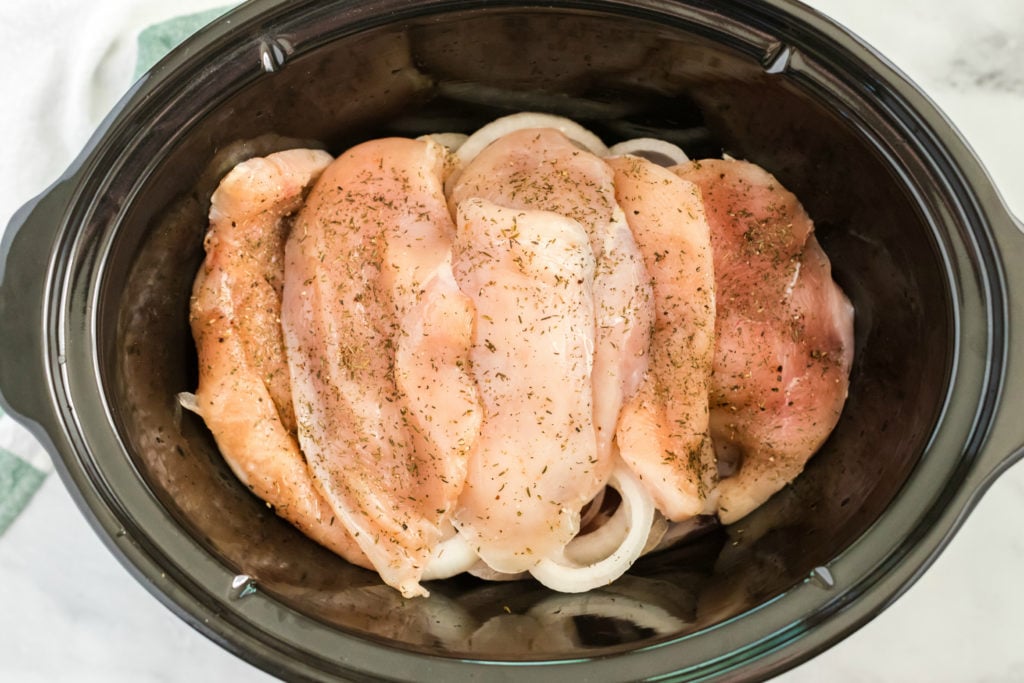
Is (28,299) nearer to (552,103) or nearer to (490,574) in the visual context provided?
(490,574)

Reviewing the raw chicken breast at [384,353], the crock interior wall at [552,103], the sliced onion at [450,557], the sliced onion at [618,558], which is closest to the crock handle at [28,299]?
the crock interior wall at [552,103]

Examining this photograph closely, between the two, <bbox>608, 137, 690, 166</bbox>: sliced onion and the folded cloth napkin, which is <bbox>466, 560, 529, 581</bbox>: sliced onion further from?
the folded cloth napkin

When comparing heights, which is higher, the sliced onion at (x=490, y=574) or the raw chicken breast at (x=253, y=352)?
the raw chicken breast at (x=253, y=352)

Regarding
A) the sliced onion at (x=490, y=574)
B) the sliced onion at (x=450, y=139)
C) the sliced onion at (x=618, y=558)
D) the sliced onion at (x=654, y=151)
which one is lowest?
the sliced onion at (x=490, y=574)

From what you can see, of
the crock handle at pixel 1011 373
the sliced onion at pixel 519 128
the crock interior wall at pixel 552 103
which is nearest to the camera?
the crock handle at pixel 1011 373

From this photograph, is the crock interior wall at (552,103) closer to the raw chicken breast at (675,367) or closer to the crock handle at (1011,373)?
the crock handle at (1011,373)

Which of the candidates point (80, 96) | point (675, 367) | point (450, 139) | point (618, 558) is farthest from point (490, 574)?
point (80, 96)

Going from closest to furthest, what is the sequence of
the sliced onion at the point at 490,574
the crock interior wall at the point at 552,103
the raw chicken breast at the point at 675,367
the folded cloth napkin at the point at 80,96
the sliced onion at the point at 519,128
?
the crock interior wall at the point at 552,103 → the raw chicken breast at the point at 675,367 → the sliced onion at the point at 490,574 → the sliced onion at the point at 519,128 → the folded cloth napkin at the point at 80,96
